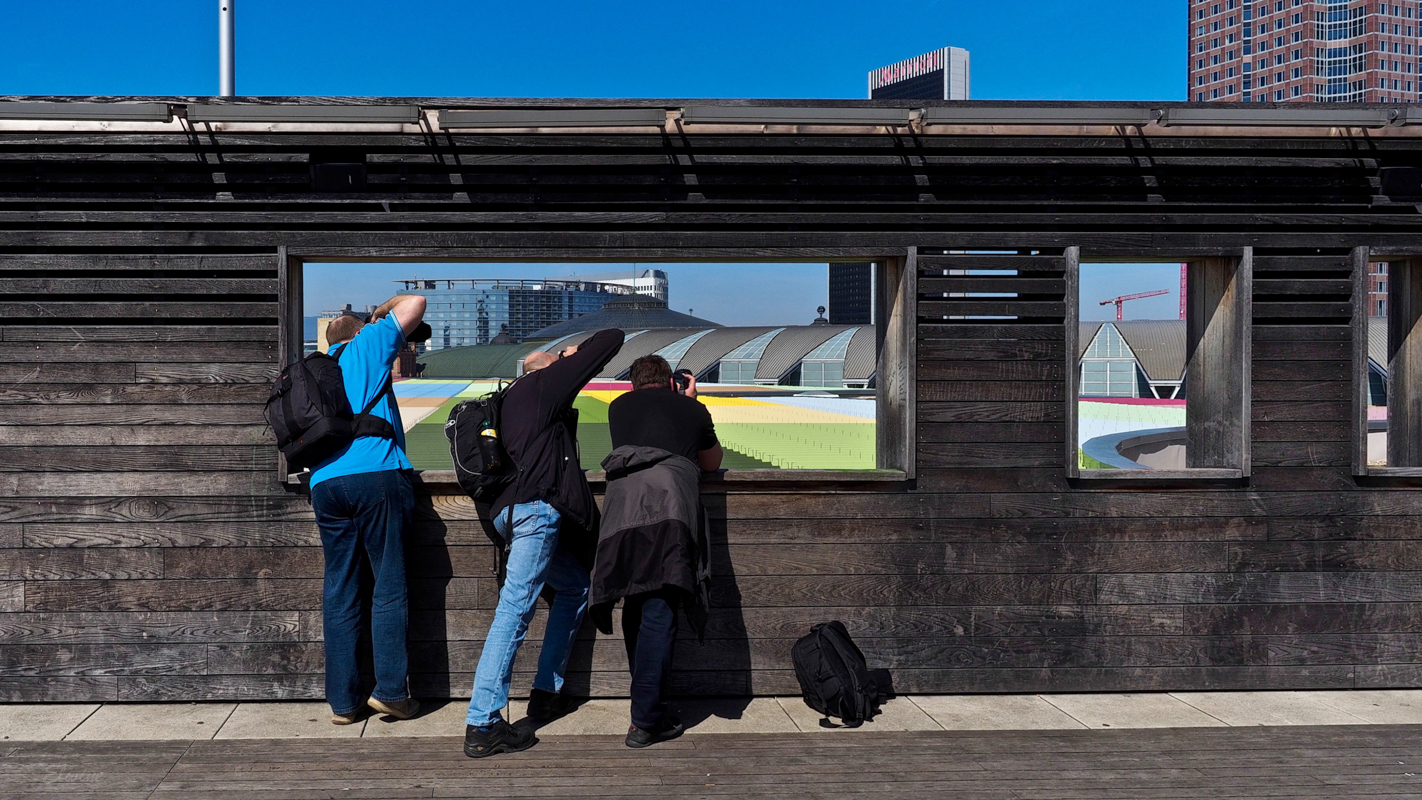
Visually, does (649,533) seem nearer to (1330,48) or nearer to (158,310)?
(158,310)

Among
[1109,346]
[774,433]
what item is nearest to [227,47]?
[774,433]

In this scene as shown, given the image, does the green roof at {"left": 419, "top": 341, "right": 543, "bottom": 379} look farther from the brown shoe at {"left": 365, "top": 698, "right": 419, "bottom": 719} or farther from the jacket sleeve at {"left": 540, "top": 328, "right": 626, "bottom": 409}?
the brown shoe at {"left": 365, "top": 698, "right": 419, "bottom": 719}

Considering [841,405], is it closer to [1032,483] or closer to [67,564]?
[1032,483]

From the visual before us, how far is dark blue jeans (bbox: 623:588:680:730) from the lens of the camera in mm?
4707

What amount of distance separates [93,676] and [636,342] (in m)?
32.1

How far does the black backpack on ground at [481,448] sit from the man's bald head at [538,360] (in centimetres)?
20

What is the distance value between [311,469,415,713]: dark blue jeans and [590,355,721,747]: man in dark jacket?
0.91 meters

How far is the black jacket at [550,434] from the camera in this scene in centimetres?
470

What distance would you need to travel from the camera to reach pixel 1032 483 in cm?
566

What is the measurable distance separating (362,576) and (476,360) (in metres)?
1.66

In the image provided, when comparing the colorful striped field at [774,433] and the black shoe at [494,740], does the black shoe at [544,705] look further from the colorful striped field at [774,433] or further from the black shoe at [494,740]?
the colorful striped field at [774,433]

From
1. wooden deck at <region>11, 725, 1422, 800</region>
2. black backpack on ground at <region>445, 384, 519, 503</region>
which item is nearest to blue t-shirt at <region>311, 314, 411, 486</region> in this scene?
black backpack on ground at <region>445, 384, 519, 503</region>

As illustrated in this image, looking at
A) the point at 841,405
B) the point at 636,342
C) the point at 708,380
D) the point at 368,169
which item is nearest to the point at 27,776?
the point at 368,169

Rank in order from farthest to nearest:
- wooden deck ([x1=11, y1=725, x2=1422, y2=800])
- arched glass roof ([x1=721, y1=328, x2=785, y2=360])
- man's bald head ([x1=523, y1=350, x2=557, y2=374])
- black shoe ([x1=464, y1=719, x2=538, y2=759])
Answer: arched glass roof ([x1=721, y1=328, x2=785, y2=360]), man's bald head ([x1=523, y1=350, x2=557, y2=374]), black shoe ([x1=464, y1=719, x2=538, y2=759]), wooden deck ([x1=11, y1=725, x2=1422, y2=800])
